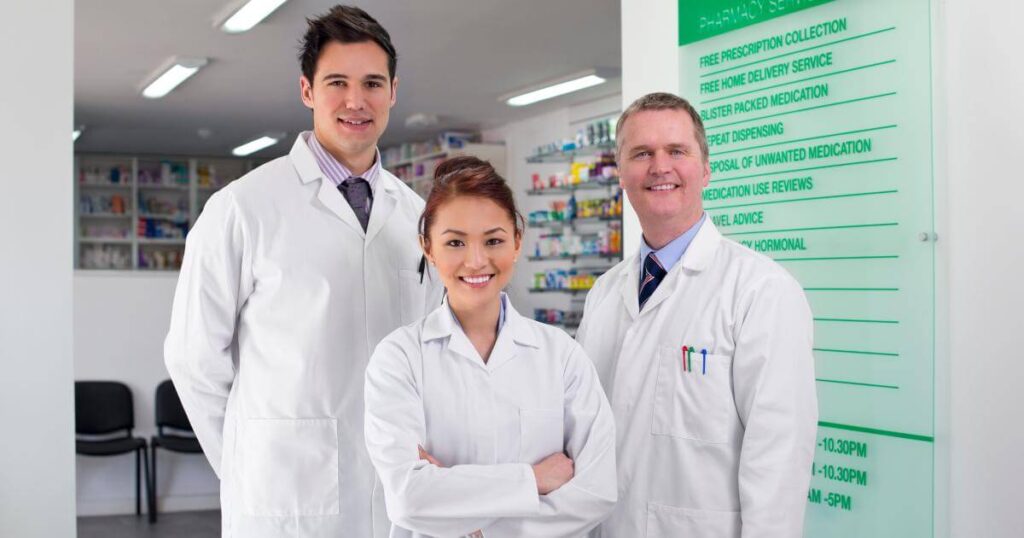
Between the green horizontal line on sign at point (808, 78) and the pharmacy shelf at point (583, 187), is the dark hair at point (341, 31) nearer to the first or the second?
the green horizontal line on sign at point (808, 78)

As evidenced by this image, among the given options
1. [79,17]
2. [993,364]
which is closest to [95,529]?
[79,17]

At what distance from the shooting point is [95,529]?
20.2ft

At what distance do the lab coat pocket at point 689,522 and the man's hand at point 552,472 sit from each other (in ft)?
1.11

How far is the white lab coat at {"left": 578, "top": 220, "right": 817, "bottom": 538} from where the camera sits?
1.80 metres

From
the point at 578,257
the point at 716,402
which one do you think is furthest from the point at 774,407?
the point at 578,257

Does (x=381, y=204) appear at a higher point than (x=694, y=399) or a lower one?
higher

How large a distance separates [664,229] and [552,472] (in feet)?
2.01

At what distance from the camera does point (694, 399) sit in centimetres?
190

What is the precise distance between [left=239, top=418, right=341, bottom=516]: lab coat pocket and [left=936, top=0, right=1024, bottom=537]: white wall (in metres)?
1.31

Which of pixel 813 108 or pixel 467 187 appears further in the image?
pixel 813 108

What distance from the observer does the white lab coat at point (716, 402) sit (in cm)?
180

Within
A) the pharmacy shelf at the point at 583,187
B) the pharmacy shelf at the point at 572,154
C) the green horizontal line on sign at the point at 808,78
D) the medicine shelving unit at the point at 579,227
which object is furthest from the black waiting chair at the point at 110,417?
the green horizontal line on sign at the point at 808,78

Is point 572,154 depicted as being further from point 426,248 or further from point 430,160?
point 426,248

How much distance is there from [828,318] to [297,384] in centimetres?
125
